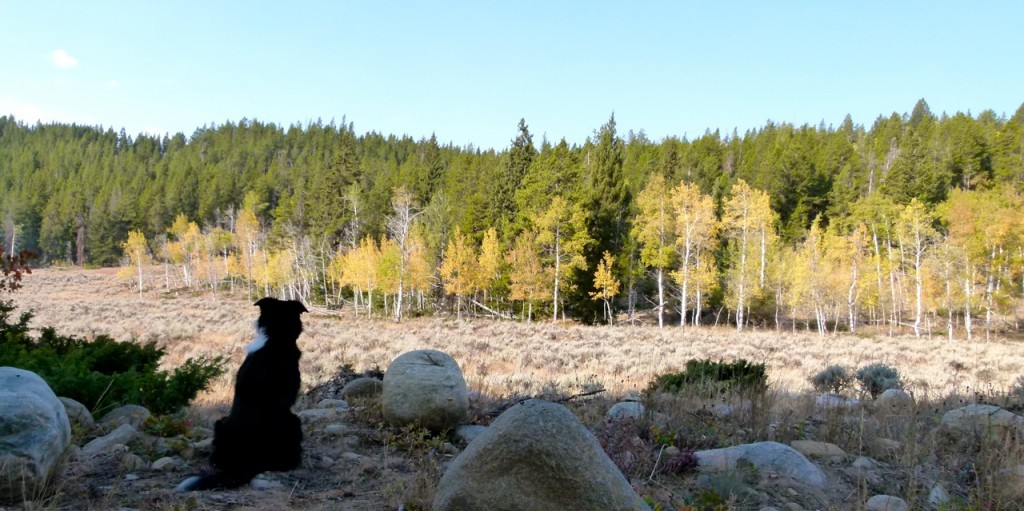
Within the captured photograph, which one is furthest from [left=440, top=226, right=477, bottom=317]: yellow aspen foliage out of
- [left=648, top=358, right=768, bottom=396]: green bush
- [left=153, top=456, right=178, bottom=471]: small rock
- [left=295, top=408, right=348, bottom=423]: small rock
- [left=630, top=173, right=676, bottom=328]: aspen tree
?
[left=153, top=456, right=178, bottom=471]: small rock

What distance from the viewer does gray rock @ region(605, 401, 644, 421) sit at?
593 cm

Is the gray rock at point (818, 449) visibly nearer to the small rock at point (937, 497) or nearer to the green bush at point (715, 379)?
the small rock at point (937, 497)

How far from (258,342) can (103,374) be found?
4.62m

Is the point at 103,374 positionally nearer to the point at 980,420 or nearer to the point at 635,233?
the point at 980,420

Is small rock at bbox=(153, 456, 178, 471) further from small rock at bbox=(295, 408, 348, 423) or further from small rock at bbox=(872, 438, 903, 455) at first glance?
small rock at bbox=(872, 438, 903, 455)

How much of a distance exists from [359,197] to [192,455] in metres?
54.7

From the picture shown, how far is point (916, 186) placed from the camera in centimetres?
5462

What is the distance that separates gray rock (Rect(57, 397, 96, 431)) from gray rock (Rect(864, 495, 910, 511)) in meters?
6.58

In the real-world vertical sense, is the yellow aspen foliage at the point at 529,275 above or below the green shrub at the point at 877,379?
above

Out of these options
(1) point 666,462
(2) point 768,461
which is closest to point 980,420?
(2) point 768,461

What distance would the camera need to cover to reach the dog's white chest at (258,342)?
4438mm

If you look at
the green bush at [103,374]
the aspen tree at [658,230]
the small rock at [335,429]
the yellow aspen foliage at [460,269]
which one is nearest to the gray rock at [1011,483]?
the small rock at [335,429]

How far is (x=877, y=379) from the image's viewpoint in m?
10.9

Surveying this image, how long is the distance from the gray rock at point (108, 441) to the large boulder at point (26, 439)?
51.4 inches
